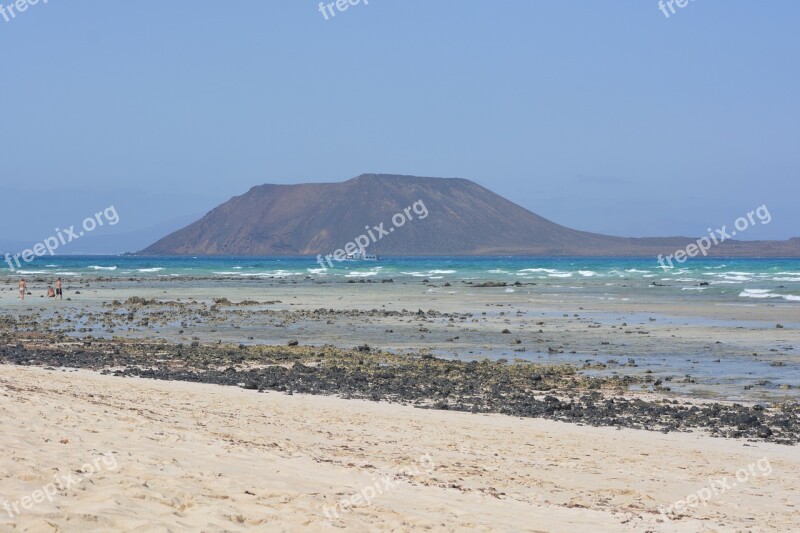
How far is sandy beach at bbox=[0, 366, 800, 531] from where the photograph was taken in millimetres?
7547

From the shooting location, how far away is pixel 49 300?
48844 millimetres

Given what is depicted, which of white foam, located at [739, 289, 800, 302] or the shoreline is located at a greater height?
the shoreline

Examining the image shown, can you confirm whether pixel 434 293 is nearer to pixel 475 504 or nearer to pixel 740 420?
pixel 740 420

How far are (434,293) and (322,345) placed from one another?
3469 centimetres

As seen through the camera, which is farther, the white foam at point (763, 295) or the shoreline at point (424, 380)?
the white foam at point (763, 295)

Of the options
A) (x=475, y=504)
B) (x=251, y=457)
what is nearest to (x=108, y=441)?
(x=251, y=457)

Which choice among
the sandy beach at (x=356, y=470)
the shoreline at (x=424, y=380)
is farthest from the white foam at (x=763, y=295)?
the sandy beach at (x=356, y=470)

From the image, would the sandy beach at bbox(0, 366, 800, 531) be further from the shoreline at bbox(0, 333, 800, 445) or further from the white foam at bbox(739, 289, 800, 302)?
the white foam at bbox(739, 289, 800, 302)

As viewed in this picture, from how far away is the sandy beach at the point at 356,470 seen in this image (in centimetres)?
755

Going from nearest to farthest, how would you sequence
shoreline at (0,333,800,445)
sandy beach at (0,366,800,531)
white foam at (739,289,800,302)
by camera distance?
sandy beach at (0,366,800,531) → shoreline at (0,333,800,445) → white foam at (739,289,800,302)

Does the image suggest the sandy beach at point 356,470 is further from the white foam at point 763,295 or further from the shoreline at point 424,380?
the white foam at point 763,295

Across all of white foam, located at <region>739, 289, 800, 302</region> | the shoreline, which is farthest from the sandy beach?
white foam, located at <region>739, 289, 800, 302</region>

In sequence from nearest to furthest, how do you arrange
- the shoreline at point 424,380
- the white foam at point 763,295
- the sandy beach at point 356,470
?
the sandy beach at point 356,470 < the shoreline at point 424,380 < the white foam at point 763,295

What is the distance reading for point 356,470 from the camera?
A: 9586mm
